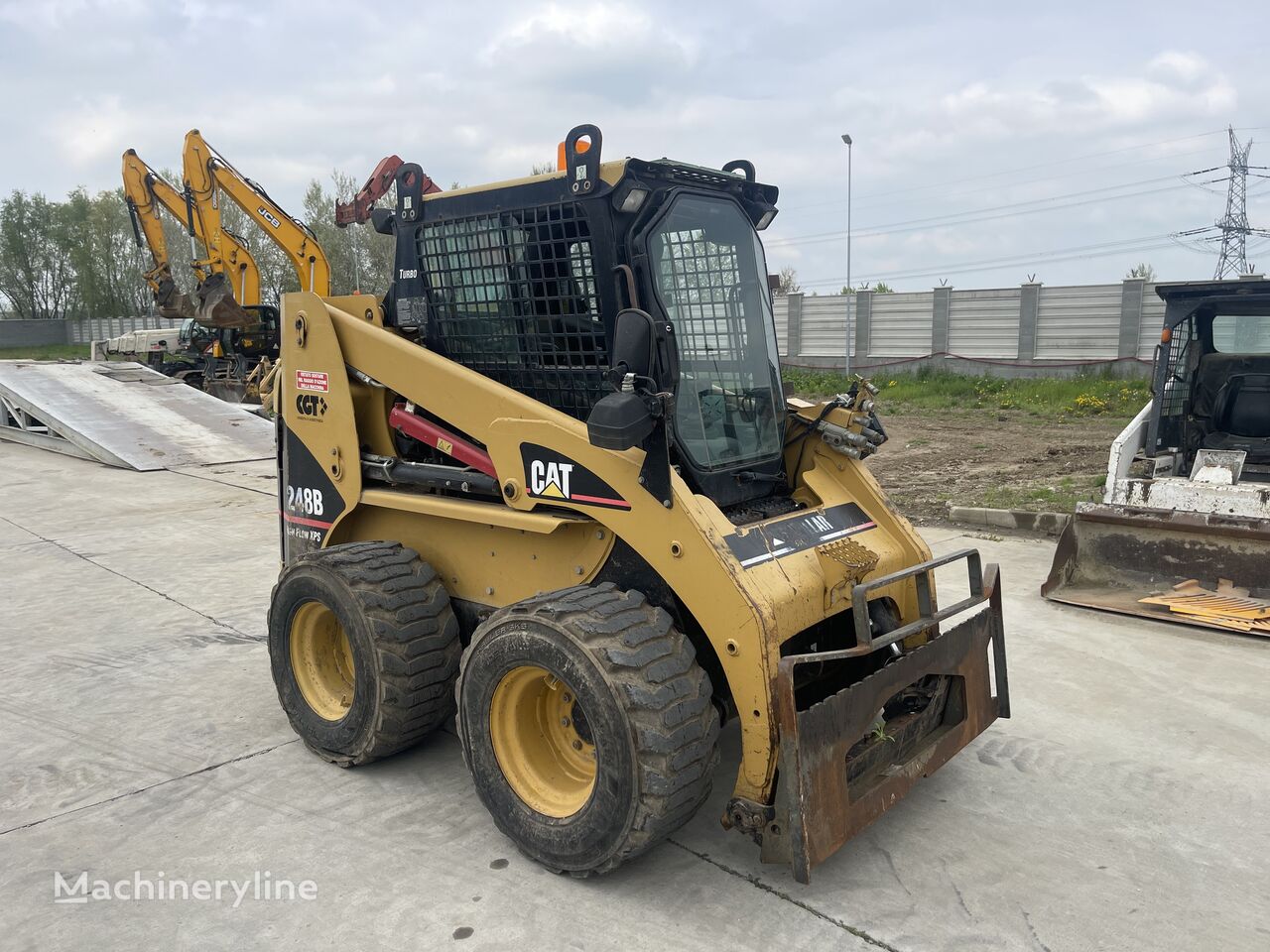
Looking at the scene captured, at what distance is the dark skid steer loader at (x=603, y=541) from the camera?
3.04 metres

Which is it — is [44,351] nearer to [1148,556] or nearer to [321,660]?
[321,660]

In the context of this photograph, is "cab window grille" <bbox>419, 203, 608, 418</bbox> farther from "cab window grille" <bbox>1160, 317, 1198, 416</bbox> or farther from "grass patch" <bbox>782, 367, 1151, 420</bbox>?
"grass patch" <bbox>782, 367, 1151, 420</bbox>

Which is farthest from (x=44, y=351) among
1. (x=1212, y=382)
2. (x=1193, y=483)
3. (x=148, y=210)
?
(x=1193, y=483)

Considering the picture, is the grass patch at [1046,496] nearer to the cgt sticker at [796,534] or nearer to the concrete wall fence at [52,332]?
the cgt sticker at [796,534]

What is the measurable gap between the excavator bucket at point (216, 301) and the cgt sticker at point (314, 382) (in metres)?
16.1

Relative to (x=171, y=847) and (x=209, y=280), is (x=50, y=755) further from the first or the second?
(x=209, y=280)

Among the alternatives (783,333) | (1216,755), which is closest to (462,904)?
(1216,755)

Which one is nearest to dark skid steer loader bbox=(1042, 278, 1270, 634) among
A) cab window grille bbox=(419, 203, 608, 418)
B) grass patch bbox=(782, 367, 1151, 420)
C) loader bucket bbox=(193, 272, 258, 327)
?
cab window grille bbox=(419, 203, 608, 418)

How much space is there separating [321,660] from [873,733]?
7.99 ft

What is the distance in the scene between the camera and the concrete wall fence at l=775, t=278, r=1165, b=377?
19859 mm

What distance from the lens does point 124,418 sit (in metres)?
15.0

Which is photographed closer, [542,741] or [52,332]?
[542,741]

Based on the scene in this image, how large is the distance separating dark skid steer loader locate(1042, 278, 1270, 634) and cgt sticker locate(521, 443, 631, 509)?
13.8ft

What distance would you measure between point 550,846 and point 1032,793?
200cm
